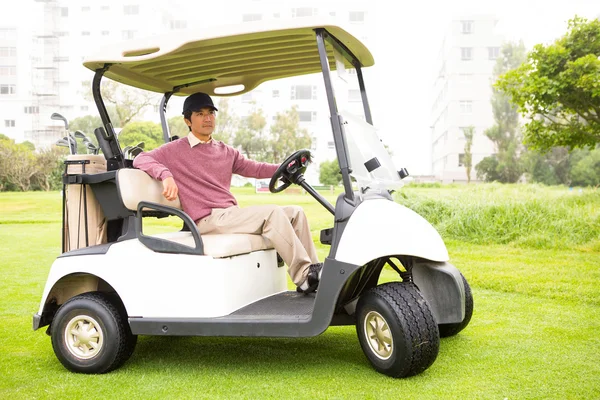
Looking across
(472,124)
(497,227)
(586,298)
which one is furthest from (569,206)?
(472,124)

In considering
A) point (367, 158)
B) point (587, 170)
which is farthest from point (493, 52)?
point (367, 158)

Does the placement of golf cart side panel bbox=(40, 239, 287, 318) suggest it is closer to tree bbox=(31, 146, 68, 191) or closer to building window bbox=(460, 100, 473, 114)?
tree bbox=(31, 146, 68, 191)

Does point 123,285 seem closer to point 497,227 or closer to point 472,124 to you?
point 497,227

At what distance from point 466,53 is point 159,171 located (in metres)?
44.6

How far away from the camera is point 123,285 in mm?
3674

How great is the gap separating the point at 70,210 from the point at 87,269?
47 centimetres

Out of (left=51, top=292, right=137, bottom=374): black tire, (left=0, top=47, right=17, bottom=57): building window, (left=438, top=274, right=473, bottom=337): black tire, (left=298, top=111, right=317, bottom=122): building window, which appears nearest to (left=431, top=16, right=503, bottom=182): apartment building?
(left=298, top=111, right=317, bottom=122): building window

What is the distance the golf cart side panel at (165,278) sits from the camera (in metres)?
3.58

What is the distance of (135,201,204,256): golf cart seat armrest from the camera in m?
3.63

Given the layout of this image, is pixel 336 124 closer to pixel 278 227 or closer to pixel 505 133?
pixel 278 227

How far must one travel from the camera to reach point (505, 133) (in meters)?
40.9

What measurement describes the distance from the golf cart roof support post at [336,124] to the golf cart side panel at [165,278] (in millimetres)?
811

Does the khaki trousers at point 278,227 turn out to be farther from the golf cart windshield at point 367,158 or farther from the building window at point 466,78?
the building window at point 466,78

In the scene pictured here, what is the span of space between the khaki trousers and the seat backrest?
357 millimetres
